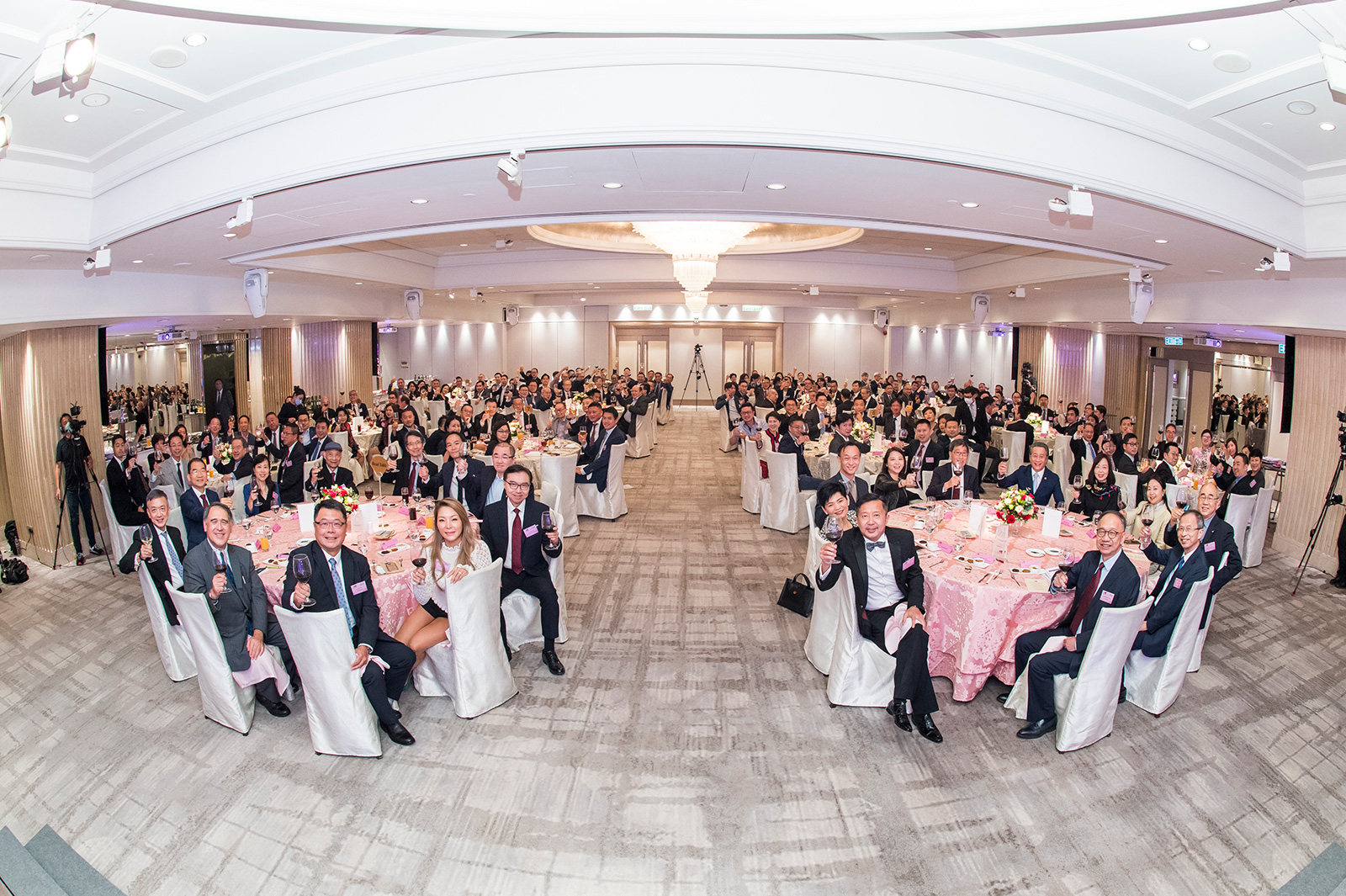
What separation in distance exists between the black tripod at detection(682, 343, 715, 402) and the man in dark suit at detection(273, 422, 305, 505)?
→ 50.4 ft

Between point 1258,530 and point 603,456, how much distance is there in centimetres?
655

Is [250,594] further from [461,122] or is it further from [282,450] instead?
[282,450]

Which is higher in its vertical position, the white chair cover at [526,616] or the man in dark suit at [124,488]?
the man in dark suit at [124,488]

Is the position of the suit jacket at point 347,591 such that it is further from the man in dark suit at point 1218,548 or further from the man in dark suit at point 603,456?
the man in dark suit at point 1218,548

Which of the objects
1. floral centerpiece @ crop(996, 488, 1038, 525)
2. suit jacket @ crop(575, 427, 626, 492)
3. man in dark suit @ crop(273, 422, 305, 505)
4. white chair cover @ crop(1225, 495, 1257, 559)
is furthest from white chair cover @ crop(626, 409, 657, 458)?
white chair cover @ crop(1225, 495, 1257, 559)

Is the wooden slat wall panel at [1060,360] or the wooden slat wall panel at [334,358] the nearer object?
the wooden slat wall panel at [334,358]

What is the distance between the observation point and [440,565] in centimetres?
439

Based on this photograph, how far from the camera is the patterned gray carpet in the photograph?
3.22 metres

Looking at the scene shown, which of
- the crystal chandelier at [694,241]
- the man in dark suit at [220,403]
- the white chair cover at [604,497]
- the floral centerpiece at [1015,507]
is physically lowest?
the white chair cover at [604,497]

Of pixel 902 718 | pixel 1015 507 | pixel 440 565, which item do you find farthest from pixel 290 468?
pixel 1015 507

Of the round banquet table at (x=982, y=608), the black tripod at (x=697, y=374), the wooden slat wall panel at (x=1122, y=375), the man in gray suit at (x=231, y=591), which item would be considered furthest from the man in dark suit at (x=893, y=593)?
the black tripod at (x=697, y=374)

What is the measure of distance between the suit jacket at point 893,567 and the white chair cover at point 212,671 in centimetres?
342

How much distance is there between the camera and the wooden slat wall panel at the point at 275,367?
15320 mm

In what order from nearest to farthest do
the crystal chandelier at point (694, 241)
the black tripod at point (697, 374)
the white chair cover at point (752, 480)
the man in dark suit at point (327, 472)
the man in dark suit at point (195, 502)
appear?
the man in dark suit at point (195, 502)
the man in dark suit at point (327, 472)
the crystal chandelier at point (694, 241)
the white chair cover at point (752, 480)
the black tripod at point (697, 374)
